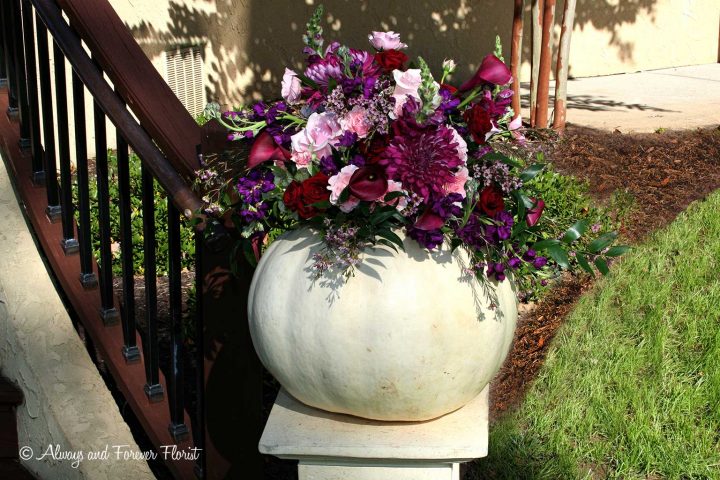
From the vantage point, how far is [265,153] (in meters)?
2.06

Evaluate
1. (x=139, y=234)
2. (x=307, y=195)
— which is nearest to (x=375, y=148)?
(x=307, y=195)

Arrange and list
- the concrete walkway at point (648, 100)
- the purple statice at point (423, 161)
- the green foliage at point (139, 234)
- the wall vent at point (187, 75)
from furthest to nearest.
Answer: the wall vent at point (187, 75), the concrete walkway at point (648, 100), the green foliage at point (139, 234), the purple statice at point (423, 161)

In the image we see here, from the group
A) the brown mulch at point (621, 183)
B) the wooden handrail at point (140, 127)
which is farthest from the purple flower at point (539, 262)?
the brown mulch at point (621, 183)

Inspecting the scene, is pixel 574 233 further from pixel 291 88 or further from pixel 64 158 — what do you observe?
pixel 64 158

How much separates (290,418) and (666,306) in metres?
2.67

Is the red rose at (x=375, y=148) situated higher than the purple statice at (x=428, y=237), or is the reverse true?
the red rose at (x=375, y=148)

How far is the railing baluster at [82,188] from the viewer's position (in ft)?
8.29

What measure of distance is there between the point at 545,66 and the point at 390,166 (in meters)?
5.60

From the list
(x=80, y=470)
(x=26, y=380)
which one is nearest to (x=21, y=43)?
(x=26, y=380)

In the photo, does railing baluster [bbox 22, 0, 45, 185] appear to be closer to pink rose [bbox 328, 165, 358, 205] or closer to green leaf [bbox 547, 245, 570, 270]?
pink rose [bbox 328, 165, 358, 205]

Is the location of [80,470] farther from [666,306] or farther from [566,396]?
[666,306]

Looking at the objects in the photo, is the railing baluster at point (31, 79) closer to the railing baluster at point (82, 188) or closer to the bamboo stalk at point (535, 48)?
the railing baluster at point (82, 188)

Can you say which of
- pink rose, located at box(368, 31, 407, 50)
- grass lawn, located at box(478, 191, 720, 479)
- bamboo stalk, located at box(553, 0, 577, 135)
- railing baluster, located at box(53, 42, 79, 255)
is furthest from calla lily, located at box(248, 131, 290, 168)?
bamboo stalk, located at box(553, 0, 577, 135)

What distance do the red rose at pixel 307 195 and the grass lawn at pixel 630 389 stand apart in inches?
69.8
